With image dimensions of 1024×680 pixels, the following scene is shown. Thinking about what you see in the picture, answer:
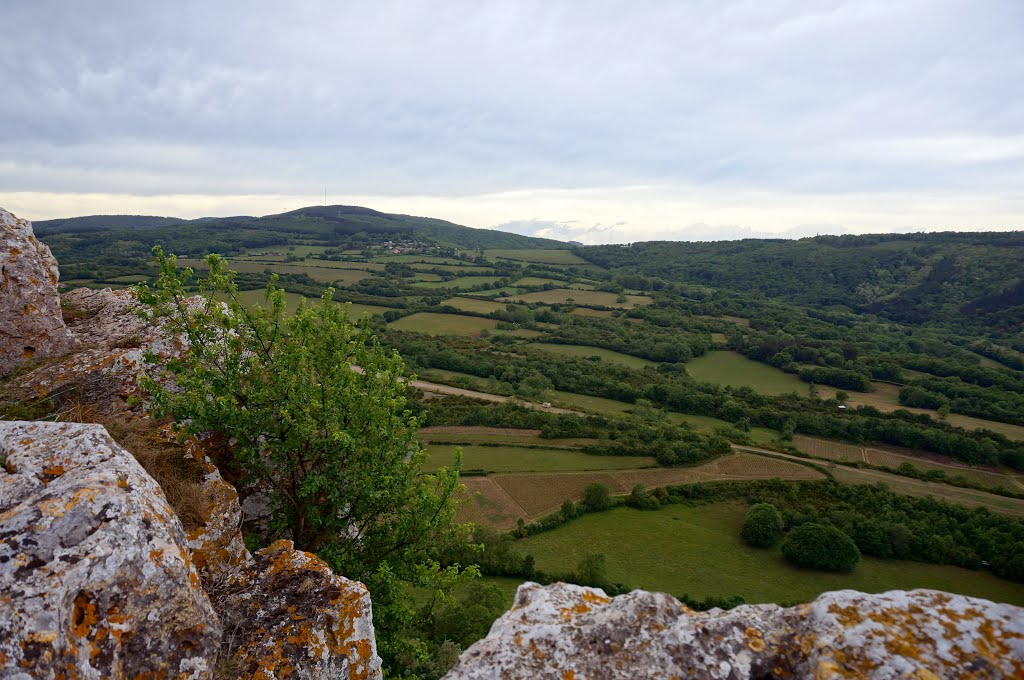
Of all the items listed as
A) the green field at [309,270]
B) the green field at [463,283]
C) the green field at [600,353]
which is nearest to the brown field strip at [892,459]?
the green field at [600,353]

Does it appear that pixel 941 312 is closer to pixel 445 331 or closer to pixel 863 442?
pixel 863 442

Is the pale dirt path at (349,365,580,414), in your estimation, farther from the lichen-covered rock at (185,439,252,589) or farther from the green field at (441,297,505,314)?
the lichen-covered rock at (185,439,252,589)

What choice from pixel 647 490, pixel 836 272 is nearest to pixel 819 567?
pixel 647 490

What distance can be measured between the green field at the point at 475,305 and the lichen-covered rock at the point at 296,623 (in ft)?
391

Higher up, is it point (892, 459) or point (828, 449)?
point (892, 459)

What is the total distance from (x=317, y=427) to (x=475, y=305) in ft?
408

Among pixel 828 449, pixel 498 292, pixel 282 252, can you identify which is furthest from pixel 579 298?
pixel 282 252

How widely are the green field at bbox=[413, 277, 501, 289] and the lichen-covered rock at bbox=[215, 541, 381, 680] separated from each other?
467 feet

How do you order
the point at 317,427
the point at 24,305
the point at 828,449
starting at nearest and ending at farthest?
the point at 317,427
the point at 24,305
the point at 828,449

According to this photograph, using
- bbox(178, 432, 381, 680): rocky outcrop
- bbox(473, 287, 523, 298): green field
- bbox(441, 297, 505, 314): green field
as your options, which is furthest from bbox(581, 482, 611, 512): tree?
bbox(473, 287, 523, 298): green field

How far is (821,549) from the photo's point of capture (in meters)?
42.2

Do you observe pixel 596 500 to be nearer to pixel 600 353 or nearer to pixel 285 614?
pixel 285 614

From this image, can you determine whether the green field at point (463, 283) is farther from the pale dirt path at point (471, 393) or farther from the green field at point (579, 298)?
the pale dirt path at point (471, 393)

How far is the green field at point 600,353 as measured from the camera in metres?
98.8
